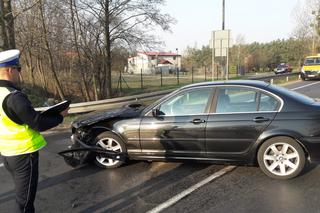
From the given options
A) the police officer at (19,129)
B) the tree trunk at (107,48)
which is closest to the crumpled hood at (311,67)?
the tree trunk at (107,48)

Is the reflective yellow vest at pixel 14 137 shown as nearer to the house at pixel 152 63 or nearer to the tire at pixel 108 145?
the tire at pixel 108 145

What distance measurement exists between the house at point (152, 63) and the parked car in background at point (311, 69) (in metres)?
11.9

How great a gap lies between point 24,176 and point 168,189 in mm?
2218

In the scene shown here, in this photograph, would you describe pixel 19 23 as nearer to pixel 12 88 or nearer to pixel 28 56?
pixel 28 56

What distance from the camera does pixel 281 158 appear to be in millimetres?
4984

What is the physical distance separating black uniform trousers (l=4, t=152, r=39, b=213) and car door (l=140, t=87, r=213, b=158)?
2499 millimetres

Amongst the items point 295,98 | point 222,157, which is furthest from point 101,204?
point 295,98

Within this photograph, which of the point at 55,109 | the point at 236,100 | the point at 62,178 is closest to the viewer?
the point at 55,109

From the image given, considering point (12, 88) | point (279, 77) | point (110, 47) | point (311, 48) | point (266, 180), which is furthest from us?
point (311, 48)

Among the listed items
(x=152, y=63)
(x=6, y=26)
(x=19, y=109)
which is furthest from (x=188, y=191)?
(x=152, y=63)

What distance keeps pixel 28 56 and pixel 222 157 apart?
18.0 metres

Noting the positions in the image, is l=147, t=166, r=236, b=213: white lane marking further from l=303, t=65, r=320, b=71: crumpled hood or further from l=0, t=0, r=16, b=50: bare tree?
l=303, t=65, r=320, b=71: crumpled hood

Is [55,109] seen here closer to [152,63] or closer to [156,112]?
[156,112]

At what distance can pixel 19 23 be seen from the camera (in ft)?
56.2
